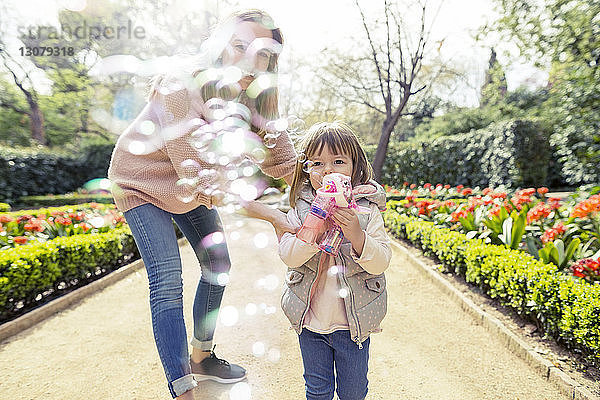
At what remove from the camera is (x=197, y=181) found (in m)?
1.57

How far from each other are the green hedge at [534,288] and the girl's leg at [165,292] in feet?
7.61

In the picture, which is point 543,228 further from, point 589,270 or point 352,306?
point 352,306

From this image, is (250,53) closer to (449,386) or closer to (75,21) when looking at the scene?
(449,386)

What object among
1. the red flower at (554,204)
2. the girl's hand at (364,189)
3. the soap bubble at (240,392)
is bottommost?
the soap bubble at (240,392)

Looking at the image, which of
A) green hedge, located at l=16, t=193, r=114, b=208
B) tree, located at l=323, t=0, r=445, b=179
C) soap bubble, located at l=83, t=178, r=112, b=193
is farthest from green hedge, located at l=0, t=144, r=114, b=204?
tree, located at l=323, t=0, r=445, b=179

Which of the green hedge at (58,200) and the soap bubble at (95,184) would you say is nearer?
the green hedge at (58,200)

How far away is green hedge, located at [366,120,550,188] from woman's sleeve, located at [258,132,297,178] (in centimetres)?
1132

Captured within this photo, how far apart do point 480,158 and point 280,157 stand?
484 inches

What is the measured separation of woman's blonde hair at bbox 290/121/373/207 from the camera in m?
1.52

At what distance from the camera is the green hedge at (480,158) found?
38.0 feet

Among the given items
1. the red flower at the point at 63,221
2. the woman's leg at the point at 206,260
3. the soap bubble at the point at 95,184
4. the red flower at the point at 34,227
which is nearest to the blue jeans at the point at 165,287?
the woman's leg at the point at 206,260

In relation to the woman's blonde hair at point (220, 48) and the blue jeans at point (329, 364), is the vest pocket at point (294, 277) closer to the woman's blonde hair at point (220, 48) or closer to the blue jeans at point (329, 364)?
the blue jeans at point (329, 364)

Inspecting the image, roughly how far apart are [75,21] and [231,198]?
93.5 ft

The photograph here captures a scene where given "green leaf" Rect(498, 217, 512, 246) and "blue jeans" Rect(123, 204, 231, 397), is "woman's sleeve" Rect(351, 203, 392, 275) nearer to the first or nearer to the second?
"blue jeans" Rect(123, 204, 231, 397)
